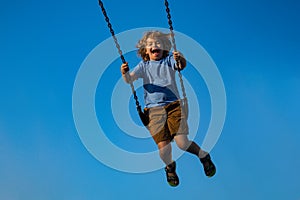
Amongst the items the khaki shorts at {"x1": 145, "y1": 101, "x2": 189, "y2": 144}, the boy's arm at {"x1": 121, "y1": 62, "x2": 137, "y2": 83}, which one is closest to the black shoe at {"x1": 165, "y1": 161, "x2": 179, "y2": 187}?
the khaki shorts at {"x1": 145, "y1": 101, "x2": 189, "y2": 144}

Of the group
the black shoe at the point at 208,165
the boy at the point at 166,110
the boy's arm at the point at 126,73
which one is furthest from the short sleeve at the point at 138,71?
the black shoe at the point at 208,165

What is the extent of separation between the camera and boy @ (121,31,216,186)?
440 cm

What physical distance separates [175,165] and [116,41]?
182 cm

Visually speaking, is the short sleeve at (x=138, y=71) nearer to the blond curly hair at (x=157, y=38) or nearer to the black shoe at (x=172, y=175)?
the blond curly hair at (x=157, y=38)

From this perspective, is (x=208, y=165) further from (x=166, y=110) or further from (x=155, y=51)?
(x=155, y=51)

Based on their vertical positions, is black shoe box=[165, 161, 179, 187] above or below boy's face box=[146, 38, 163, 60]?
below

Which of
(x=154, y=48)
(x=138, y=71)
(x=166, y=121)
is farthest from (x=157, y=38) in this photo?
(x=166, y=121)

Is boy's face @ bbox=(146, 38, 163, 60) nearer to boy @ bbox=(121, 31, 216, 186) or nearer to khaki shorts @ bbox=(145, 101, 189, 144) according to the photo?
boy @ bbox=(121, 31, 216, 186)

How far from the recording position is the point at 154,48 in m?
4.80

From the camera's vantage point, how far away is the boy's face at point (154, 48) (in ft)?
15.6

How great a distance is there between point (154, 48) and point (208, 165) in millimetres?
1805

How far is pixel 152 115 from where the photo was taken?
4543 millimetres

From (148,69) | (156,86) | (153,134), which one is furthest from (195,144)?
(148,69)

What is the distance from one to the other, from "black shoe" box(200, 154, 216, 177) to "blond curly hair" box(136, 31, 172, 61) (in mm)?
1553
